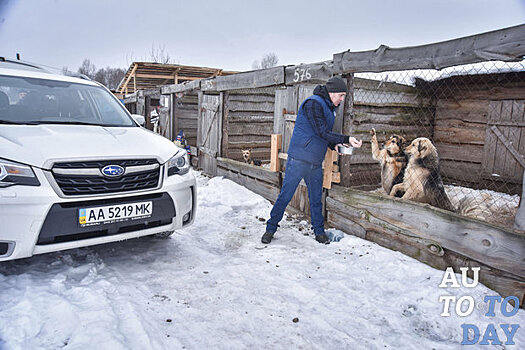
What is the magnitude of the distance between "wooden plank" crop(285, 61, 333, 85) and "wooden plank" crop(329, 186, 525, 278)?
5.77ft

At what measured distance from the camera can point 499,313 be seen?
287 cm

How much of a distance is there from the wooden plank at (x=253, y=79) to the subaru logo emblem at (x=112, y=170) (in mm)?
3700

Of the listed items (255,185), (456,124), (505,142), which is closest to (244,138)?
(255,185)

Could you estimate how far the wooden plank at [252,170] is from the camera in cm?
622

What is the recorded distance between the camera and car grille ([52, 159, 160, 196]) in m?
2.80

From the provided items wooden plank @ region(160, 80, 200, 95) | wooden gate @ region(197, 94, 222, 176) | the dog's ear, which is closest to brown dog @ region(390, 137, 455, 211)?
the dog's ear

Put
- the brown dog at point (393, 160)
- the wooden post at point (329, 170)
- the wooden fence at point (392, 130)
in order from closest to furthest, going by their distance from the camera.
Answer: the wooden fence at point (392, 130), the wooden post at point (329, 170), the brown dog at point (393, 160)

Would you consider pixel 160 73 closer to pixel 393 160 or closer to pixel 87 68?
pixel 393 160

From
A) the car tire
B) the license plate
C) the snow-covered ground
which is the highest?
the license plate

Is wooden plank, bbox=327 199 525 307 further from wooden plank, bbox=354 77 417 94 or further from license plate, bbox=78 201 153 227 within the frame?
wooden plank, bbox=354 77 417 94

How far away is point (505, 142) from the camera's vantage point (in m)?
6.75

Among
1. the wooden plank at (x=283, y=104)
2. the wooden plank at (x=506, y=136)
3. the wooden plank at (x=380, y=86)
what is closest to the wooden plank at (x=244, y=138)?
the wooden plank at (x=283, y=104)

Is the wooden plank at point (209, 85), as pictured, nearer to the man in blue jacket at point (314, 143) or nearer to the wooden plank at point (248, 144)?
the wooden plank at point (248, 144)

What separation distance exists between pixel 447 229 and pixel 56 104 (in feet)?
14.7
